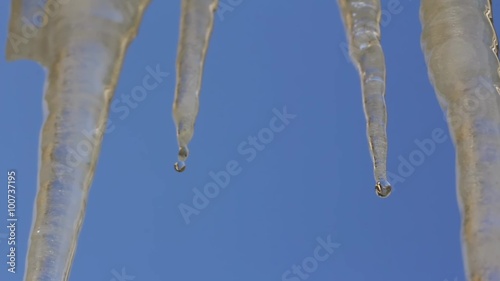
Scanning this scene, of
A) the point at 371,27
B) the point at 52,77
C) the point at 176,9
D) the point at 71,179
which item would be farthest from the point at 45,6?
the point at 176,9

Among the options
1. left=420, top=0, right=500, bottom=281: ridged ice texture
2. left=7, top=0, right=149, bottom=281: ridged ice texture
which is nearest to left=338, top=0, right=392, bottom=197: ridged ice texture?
left=420, top=0, right=500, bottom=281: ridged ice texture

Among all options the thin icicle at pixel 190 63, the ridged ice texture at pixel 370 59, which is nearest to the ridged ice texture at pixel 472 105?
the ridged ice texture at pixel 370 59

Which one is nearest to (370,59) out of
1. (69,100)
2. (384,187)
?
(384,187)

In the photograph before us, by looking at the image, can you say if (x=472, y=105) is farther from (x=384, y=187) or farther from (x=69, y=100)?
(x=69, y=100)

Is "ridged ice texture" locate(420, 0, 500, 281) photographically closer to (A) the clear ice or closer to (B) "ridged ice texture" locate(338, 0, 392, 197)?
(A) the clear ice

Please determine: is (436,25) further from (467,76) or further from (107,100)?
(107,100)

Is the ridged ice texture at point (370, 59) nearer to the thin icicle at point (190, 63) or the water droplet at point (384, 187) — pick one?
the water droplet at point (384, 187)
